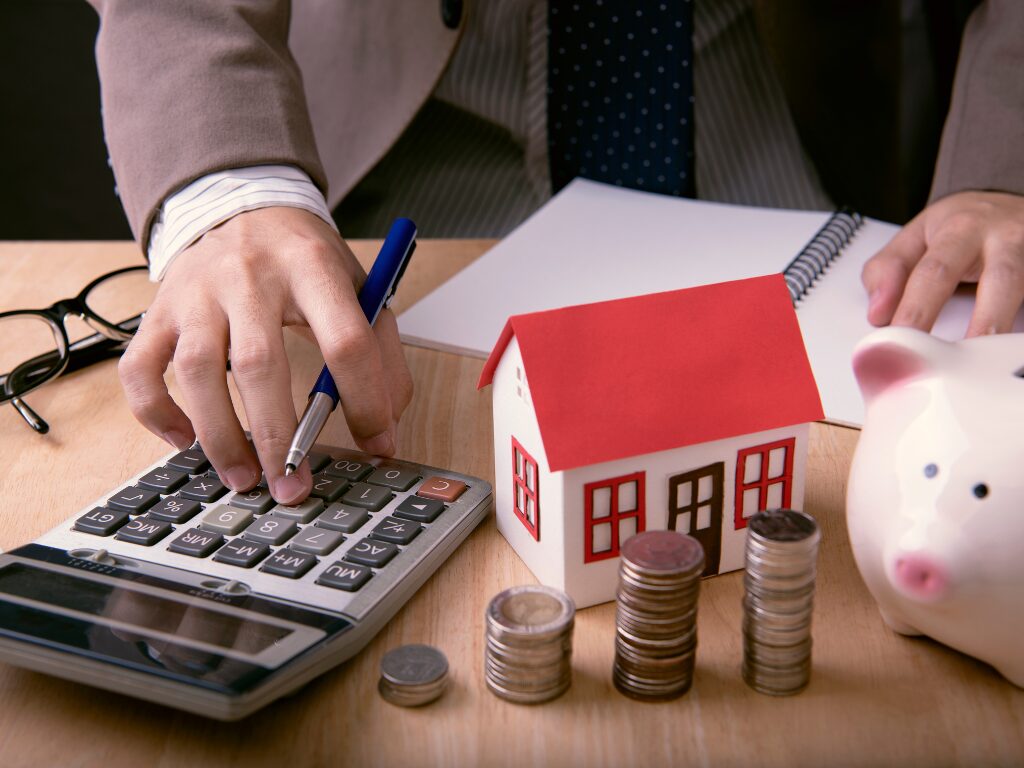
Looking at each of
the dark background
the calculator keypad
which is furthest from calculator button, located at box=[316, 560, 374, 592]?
the dark background

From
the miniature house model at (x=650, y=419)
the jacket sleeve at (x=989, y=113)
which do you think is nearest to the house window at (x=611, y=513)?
the miniature house model at (x=650, y=419)

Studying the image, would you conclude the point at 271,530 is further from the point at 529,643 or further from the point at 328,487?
the point at 529,643

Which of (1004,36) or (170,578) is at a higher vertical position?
(1004,36)

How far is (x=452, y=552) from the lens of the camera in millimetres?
475

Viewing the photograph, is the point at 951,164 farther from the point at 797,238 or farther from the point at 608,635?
the point at 608,635

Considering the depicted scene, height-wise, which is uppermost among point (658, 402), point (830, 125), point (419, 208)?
point (658, 402)

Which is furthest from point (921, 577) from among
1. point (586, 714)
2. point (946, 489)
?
point (586, 714)

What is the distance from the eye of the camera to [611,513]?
1.37 ft

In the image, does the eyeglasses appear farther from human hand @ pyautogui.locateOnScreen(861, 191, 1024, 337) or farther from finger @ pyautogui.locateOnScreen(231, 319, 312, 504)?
human hand @ pyautogui.locateOnScreen(861, 191, 1024, 337)

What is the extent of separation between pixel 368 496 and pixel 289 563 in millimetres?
65

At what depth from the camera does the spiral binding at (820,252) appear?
2.50 ft

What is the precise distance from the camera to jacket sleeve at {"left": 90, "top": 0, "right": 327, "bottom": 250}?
676mm

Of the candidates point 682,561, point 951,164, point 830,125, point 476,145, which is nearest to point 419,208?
point 476,145

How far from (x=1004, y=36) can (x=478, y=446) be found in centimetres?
58
